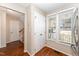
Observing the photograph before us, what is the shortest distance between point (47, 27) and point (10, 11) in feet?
2.32

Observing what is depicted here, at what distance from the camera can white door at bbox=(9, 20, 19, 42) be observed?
55.7 inches

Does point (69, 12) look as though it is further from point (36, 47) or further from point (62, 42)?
point (36, 47)

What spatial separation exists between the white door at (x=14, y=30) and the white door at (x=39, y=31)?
386mm

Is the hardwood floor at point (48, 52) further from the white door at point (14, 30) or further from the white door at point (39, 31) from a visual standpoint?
the white door at point (14, 30)

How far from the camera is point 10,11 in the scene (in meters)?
1.37

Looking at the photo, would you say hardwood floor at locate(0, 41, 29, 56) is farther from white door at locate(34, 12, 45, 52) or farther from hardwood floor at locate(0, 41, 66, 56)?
white door at locate(34, 12, 45, 52)

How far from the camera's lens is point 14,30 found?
1.47 m

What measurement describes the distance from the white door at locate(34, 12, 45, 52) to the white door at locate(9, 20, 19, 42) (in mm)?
386

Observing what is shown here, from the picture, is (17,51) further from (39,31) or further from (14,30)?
(39,31)

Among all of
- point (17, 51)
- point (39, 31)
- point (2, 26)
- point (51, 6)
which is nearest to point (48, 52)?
point (39, 31)

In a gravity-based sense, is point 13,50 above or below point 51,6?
below

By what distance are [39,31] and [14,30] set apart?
0.51 m

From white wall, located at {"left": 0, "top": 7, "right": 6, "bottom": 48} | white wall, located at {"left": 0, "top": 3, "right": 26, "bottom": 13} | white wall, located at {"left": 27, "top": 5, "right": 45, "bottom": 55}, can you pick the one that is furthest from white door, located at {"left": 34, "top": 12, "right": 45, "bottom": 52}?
white wall, located at {"left": 0, "top": 7, "right": 6, "bottom": 48}

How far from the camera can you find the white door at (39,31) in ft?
4.11
